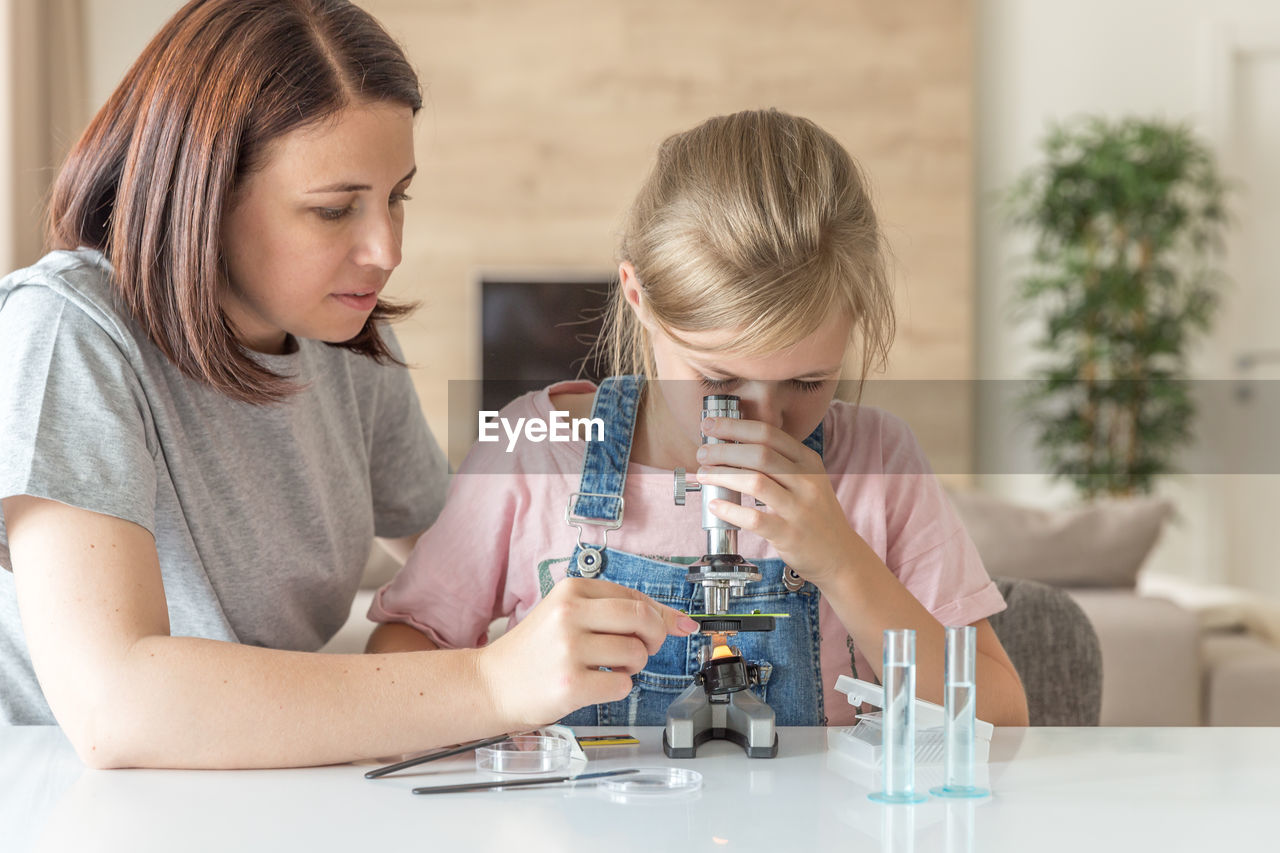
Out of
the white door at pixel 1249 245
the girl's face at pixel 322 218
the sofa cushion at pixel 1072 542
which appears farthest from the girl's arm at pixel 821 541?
the white door at pixel 1249 245

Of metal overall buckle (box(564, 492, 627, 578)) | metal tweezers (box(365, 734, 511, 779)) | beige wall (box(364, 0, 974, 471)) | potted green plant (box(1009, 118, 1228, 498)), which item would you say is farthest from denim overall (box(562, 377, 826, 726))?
potted green plant (box(1009, 118, 1228, 498))

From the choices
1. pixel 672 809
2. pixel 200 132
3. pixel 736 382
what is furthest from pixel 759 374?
A: pixel 200 132

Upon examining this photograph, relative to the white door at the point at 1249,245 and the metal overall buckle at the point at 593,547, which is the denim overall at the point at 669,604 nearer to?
the metal overall buckle at the point at 593,547

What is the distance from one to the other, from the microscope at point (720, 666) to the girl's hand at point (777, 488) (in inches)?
0.4

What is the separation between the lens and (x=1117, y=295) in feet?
15.4

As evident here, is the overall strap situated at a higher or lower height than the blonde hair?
lower

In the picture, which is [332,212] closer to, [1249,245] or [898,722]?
[898,722]

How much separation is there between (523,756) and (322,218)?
1.53ft

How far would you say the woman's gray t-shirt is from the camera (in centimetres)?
86

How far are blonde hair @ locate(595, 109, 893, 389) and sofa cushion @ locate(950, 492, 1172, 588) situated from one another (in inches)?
62.1

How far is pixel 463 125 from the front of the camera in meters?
4.93
